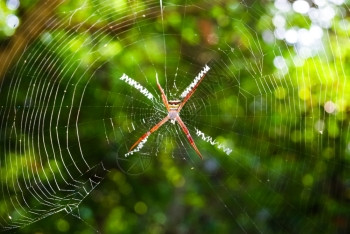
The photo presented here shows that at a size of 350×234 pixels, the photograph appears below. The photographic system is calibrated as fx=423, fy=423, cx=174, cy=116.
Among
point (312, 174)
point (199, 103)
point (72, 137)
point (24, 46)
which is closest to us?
point (24, 46)

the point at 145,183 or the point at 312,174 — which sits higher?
the point at 145,183

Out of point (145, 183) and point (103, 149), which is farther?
point (145, 183)

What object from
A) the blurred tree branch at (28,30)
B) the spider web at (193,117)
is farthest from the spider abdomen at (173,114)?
the blurred tree branch at (28,30)

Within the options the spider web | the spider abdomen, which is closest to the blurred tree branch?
the spider web

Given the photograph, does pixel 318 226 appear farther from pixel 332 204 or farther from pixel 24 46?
pixel 24 46

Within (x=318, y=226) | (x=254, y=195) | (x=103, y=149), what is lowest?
(x=318, y=226)

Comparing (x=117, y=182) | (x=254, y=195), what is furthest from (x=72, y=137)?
(x=254, y=195)

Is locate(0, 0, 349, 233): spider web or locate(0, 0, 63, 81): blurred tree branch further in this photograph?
locate(0, 0, 349, 233): spider web

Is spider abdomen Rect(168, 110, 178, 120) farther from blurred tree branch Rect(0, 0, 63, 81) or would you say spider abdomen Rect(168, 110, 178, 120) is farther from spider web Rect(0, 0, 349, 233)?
blurred tree branch Rect(0, 0, 63, 81)
